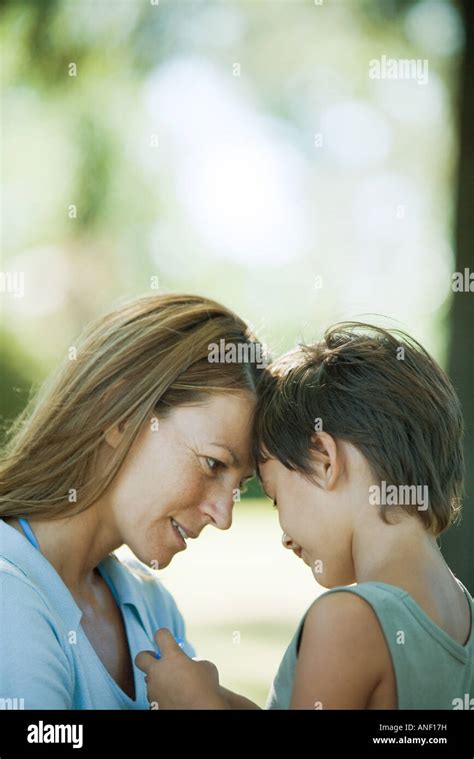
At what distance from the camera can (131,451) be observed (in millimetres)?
1648

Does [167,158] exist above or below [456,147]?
above

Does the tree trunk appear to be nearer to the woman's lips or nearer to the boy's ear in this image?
the boy's ear

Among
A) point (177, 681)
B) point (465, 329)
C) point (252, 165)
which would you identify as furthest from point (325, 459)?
point (252, 165)

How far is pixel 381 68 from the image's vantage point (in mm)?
2184

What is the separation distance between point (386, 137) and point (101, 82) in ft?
3.37

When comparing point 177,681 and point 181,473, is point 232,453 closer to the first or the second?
point 181,473

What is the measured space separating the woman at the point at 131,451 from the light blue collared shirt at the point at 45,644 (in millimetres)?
35

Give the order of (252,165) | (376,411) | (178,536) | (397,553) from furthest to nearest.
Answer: (252,165) → (178,536) → (376,411) → (397,553)

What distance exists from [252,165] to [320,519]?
1212mm

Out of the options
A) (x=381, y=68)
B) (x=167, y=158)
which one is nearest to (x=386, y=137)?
(x=381, y=68)

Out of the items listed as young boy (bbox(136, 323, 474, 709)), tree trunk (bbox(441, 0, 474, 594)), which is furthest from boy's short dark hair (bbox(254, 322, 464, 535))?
tree trunk (bbox(441, 0, 474, 594))

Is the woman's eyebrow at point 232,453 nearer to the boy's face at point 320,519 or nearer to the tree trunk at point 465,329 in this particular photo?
the boy's face at point 320,519

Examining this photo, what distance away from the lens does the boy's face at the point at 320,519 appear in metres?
1.56
